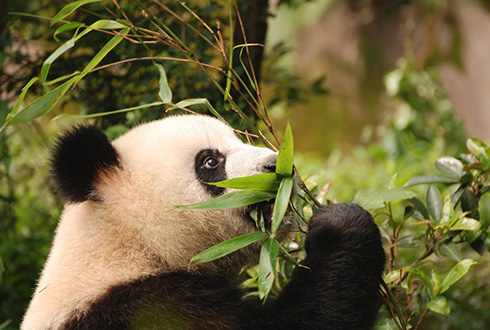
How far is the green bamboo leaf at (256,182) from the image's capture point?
1.91 m

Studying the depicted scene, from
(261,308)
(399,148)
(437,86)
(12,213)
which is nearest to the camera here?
→ (261,308)

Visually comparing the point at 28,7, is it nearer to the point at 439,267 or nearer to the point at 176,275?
the point at 176,275

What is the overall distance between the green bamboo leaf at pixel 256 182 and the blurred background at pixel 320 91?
0.23m

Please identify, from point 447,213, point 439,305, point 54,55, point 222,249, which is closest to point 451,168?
point 447,213

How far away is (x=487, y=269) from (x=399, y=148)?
2.21 metres

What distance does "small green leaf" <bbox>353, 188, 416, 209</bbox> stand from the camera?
2.24 metres

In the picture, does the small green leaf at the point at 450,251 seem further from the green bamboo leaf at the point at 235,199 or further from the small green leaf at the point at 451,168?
the green bamboo leaf at the point at 235,199

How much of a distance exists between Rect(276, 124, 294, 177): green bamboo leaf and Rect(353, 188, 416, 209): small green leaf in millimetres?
527

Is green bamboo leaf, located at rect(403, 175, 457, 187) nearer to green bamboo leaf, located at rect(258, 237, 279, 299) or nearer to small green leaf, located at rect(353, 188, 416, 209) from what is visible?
small green leaf, located at rect(353, 188, 416, 209)

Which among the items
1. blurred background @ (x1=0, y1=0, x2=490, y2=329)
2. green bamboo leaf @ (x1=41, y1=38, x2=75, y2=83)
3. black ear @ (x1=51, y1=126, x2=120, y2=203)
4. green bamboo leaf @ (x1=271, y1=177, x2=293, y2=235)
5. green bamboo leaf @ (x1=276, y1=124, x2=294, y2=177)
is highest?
green bamboo leaf @ (x1=41, y1=38, x2=75, y2=83)

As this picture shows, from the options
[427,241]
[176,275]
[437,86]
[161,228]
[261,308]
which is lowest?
[437,86]

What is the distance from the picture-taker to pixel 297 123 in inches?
405

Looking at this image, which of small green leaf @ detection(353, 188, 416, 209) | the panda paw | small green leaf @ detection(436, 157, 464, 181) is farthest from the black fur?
small green leaf @ detection(436, 157, 464, 181)

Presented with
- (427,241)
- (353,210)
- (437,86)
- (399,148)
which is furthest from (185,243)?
(437,86)
